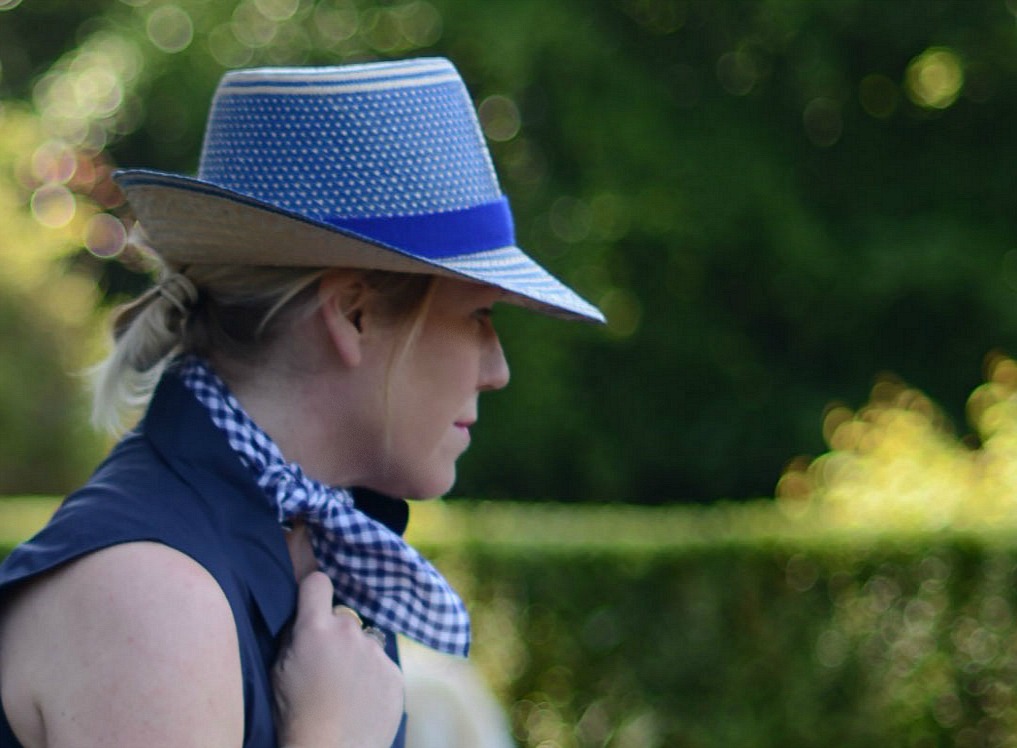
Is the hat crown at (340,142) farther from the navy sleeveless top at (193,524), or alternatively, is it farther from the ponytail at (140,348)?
the navy sleeveless top at (193,524)

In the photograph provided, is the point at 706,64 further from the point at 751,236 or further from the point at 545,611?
the point at 545,611

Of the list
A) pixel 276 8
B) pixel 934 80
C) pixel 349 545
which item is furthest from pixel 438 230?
pixel 934 80

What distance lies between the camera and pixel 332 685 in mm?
1747

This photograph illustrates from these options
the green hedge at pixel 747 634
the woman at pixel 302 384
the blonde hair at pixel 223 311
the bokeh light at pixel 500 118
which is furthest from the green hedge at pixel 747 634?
the bokeh light at pixel 500 118

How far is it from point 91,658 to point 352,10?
11.4 meters

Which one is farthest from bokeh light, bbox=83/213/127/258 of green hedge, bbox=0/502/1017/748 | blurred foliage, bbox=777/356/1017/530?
green hedge, bbox=0/502/1017/748

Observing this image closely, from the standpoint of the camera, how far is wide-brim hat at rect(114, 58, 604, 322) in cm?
184

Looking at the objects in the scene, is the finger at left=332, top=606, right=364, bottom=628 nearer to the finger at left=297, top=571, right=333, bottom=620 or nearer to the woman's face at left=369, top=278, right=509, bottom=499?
the finger at left=297, top=571, right=333, bottom=620

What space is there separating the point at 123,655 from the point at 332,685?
1.03 feet

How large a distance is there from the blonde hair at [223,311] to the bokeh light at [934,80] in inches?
448

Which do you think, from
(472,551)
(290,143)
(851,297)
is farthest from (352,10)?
(290,143)

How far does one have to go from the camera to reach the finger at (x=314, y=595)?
183cm

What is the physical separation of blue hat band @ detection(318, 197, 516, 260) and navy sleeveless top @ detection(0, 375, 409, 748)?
0.31m

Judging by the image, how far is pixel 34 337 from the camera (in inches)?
403
